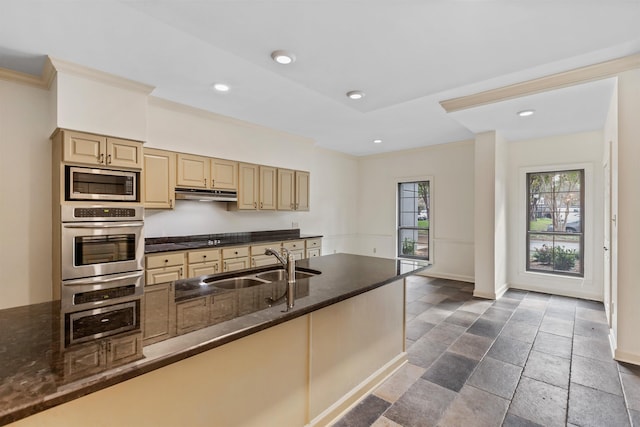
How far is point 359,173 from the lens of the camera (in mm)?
7387

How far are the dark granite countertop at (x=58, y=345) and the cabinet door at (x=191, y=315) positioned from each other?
0.06m

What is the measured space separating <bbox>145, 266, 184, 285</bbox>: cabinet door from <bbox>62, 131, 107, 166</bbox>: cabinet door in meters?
1.24

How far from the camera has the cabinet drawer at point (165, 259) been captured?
10.8 feet

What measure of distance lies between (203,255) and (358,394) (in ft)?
7.98

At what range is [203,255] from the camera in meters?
3.71

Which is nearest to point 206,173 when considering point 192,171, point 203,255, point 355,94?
point 192,171

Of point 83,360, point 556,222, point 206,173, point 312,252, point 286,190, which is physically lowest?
point 312,252

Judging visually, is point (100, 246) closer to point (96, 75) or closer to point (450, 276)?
point (96, 75)

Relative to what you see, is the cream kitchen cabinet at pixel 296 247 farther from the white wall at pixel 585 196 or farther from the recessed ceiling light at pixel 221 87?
the white wall at pixel 585 196

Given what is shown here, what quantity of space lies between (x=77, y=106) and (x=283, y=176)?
281 centimetres

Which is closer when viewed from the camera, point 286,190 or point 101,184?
point 101,184

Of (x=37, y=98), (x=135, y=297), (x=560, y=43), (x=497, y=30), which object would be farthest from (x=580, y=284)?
(x=37, y=98)

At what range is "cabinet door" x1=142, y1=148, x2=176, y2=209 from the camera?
3.51 meters

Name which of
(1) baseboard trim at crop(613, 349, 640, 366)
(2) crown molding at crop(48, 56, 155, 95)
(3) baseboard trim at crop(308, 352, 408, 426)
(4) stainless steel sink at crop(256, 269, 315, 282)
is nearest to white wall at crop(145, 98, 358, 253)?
(2) crown molding at crop(48, 56, 155, 95)
